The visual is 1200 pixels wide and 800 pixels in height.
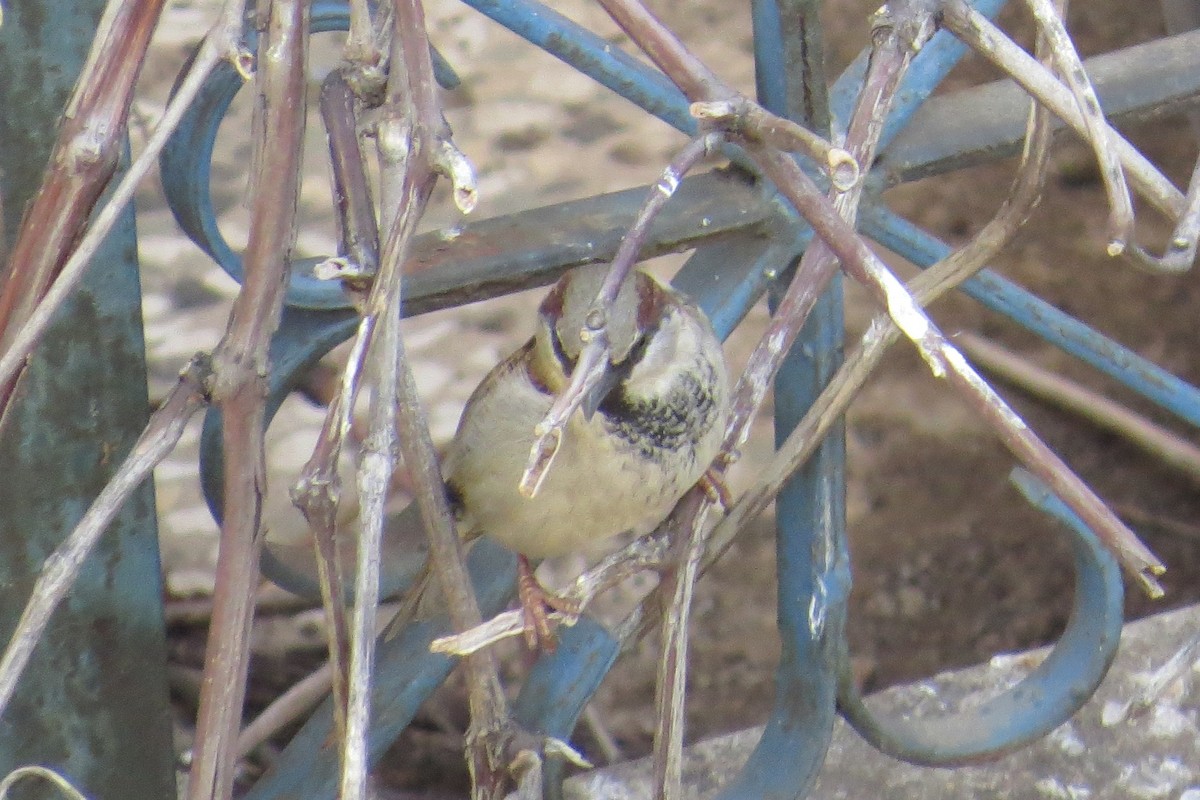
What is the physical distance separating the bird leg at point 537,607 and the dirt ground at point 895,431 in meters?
0.91

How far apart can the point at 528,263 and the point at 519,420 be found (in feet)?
0.83

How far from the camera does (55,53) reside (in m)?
0.93

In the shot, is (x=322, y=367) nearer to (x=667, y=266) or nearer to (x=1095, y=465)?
(x=667, y=266)

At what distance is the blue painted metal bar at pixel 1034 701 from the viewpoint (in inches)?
53.7

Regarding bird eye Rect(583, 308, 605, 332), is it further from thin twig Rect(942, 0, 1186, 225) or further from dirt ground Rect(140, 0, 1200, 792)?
dirt ground Rect(140, 0, 1200, 792)

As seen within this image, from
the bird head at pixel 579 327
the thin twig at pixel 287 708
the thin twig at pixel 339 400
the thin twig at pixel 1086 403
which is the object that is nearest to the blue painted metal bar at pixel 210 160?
the thin twig at pixel 339 400

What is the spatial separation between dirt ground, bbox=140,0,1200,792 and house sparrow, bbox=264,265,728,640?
1007mm

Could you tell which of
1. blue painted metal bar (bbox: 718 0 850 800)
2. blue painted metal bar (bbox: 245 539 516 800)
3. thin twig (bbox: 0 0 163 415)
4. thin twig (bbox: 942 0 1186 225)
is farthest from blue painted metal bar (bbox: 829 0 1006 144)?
thin twig (bbox: 0 0 163 415)

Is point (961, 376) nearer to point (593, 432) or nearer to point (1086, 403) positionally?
→ point (593, 432)

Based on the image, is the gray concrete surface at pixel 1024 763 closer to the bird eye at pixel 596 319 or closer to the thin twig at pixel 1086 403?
the bird eye at pixel 596 319

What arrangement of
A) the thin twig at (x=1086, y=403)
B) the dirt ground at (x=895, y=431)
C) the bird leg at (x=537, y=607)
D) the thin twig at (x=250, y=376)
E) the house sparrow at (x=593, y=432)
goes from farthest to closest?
1. the thin twig at (x=1086, y=403)
2. the dirt ground at (x=895, y=431)
3. the house sparrow at (x=593, y=432)
4. the bird leg at (x=537, y=607)
5. the thin twig at (x=250, y=376)

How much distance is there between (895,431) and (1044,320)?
1.66 m

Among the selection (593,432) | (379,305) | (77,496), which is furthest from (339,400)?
(593,432)

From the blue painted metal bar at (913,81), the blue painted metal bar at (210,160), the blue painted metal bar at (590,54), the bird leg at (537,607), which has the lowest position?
the bird leg at (537,607)
